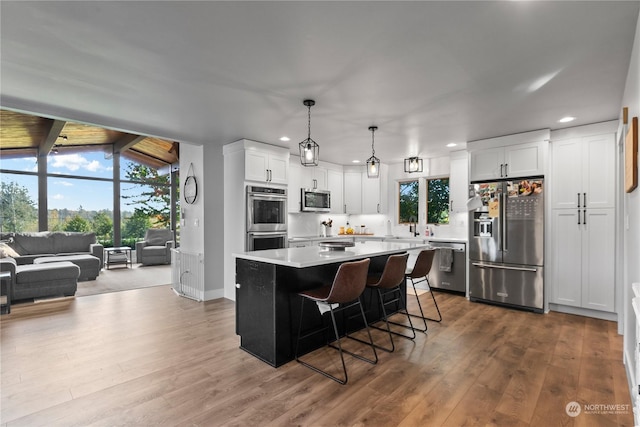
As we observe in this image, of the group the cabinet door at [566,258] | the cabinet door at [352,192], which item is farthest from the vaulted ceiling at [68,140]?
the cabinet door at [566,258]

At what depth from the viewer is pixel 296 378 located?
242 cm

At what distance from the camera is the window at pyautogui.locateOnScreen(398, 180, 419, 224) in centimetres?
640

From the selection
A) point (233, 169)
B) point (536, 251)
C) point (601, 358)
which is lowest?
point (601, 358)

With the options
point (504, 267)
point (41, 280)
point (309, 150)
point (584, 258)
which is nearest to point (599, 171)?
point (584, 258)

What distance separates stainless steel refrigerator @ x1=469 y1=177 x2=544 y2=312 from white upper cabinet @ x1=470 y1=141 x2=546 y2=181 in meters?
0.11

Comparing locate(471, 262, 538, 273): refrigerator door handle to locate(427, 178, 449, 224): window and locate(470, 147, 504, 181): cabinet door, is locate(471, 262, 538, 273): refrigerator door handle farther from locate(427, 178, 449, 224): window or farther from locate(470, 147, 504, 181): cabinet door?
locate(427, 178, 449, 224): window

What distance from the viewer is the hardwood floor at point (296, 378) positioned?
1969mm

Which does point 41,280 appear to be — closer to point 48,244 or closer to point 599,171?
point 48,244

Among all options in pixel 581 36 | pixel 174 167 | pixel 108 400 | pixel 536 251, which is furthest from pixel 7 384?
pixel 174 167

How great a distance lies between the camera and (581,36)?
2039 mm

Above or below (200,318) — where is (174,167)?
above

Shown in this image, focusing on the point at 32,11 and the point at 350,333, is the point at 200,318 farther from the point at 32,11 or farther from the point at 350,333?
the point at 32,11

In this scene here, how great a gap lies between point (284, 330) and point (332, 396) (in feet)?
2.31

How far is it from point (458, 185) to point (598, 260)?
2.16 m
